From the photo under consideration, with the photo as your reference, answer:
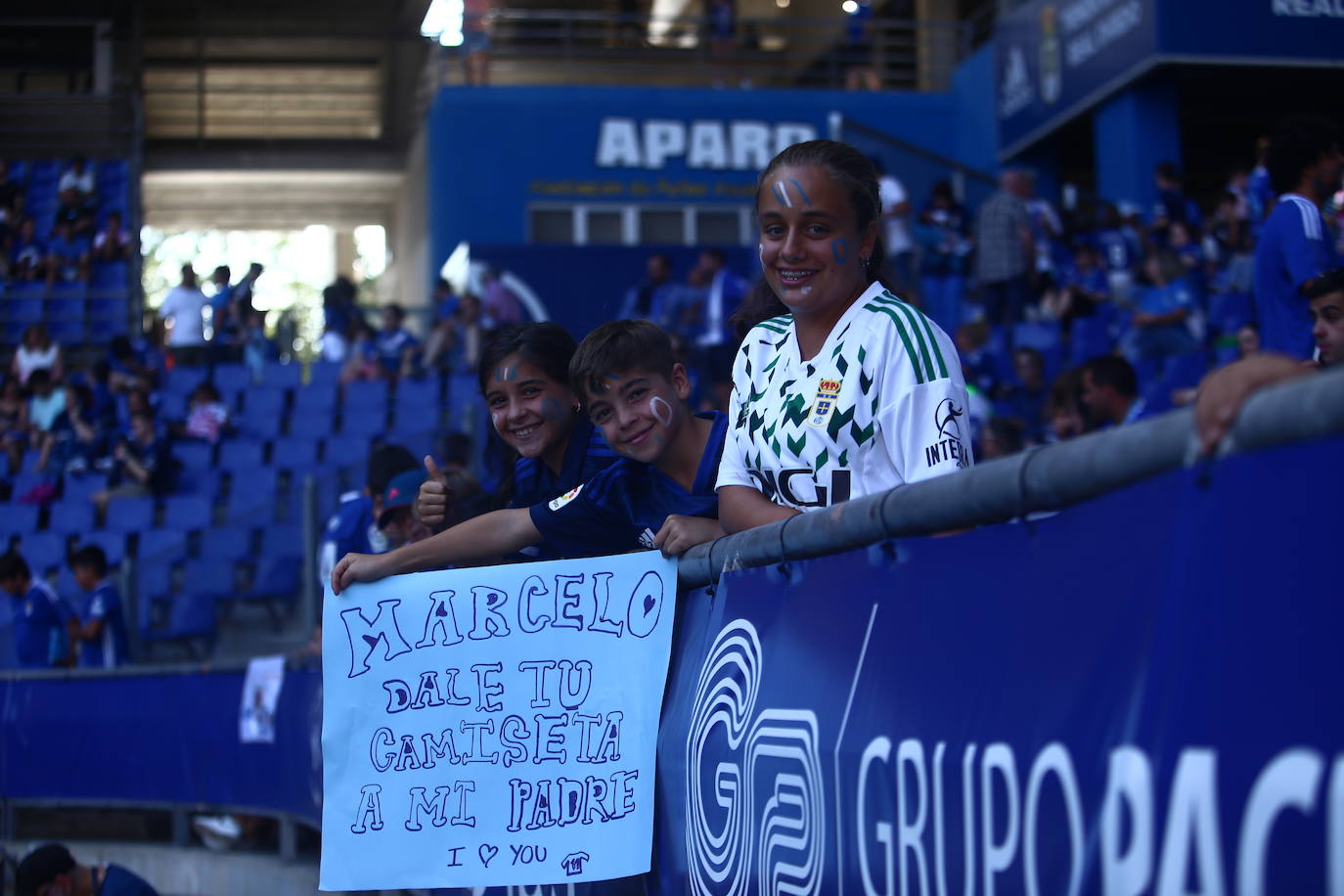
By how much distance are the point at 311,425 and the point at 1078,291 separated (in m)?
7.57

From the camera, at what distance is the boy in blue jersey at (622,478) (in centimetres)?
357

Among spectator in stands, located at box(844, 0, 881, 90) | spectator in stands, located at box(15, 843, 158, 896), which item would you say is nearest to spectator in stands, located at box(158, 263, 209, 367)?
spectator in stands, located at box(844, 0, 881, 90)

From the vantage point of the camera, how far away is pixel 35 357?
1858cm

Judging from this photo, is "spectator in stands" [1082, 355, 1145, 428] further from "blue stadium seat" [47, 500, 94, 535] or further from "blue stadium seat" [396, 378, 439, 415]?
"blue stadium seat" [47, 500, 94, 535]

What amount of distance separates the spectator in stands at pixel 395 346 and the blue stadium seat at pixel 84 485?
9.75 feet

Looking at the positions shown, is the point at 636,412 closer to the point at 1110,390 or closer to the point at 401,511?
the point at 401,511

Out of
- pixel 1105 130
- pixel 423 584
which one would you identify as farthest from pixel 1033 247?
pixel 423 584

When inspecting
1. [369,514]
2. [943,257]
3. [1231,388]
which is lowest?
[369,514]

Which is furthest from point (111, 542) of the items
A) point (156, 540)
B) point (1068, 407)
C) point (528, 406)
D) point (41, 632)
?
point (528, 406)

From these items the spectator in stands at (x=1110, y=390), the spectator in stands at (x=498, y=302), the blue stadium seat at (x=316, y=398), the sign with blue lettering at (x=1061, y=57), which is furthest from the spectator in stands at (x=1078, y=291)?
the blue stadium seat at (x=316, y=398)

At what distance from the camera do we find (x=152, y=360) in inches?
738

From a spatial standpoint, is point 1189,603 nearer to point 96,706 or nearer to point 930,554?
Result: point 930,554

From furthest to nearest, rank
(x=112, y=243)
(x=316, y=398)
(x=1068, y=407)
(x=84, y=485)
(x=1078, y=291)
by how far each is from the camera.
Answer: (x=112, y=243), (x=316, y=398), (x=84, y=485), (x=1078, y=291), (x=1068, y=407)

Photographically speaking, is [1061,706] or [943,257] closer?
[1061,706]
